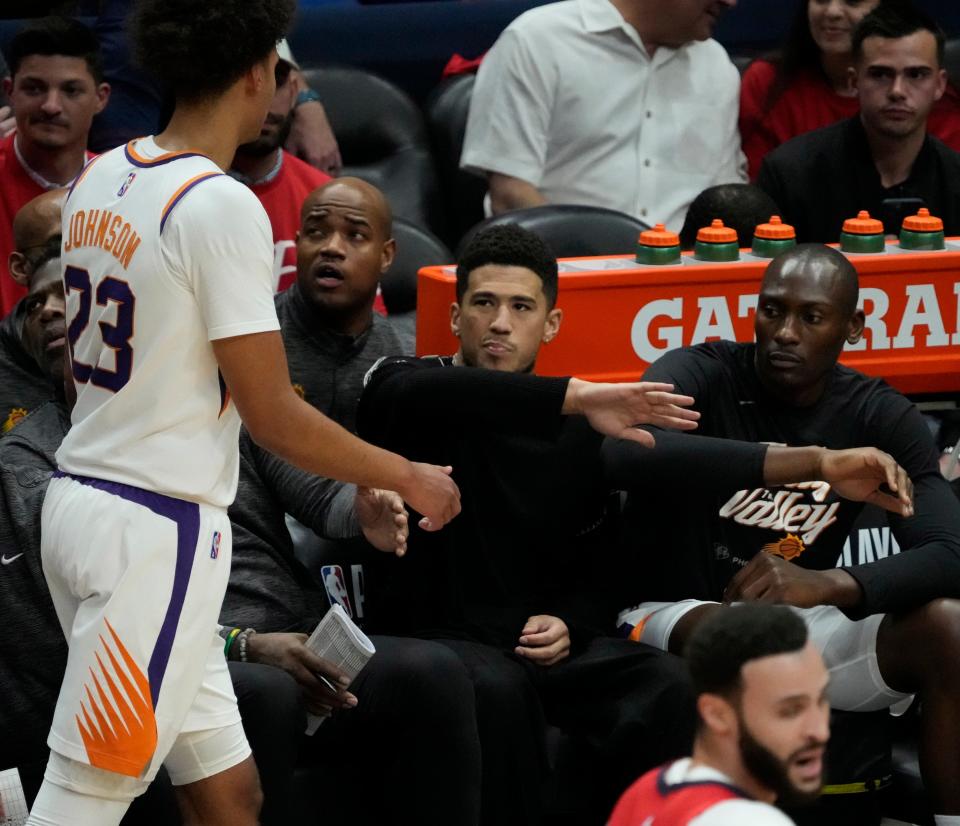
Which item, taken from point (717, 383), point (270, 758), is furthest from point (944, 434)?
point (270, 758)

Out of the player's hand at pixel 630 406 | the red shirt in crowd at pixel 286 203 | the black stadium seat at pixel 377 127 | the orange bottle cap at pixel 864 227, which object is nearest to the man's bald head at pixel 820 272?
the orange bottle cap at pixel 864 227

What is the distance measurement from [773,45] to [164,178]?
170 inches

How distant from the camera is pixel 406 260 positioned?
15.6ft

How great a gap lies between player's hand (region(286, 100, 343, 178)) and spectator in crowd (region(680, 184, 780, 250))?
1.27 metres

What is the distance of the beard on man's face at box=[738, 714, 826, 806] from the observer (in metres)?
2.04

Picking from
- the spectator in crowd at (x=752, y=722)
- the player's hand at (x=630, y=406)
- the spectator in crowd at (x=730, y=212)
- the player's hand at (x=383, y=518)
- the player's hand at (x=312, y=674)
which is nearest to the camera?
the spectator in crowd at (x=752, y=722)

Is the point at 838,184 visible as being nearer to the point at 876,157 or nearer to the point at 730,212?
the point at 876,157

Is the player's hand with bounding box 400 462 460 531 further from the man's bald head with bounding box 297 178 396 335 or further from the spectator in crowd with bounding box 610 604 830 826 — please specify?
the man's bald head with bounding box 297 178 396 335

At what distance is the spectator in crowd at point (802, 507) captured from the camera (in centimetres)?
352

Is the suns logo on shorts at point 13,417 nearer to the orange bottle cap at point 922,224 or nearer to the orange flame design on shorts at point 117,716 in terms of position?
the orange flame design on shorts at point 117,716

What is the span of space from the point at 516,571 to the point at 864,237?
3.83ft

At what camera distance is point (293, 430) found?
260 cm

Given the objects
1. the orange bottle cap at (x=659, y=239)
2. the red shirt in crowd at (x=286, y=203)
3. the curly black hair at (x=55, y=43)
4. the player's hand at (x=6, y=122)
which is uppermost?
the curly black hair at (x=55, y=43)

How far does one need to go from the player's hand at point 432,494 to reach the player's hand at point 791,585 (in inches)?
34.5
